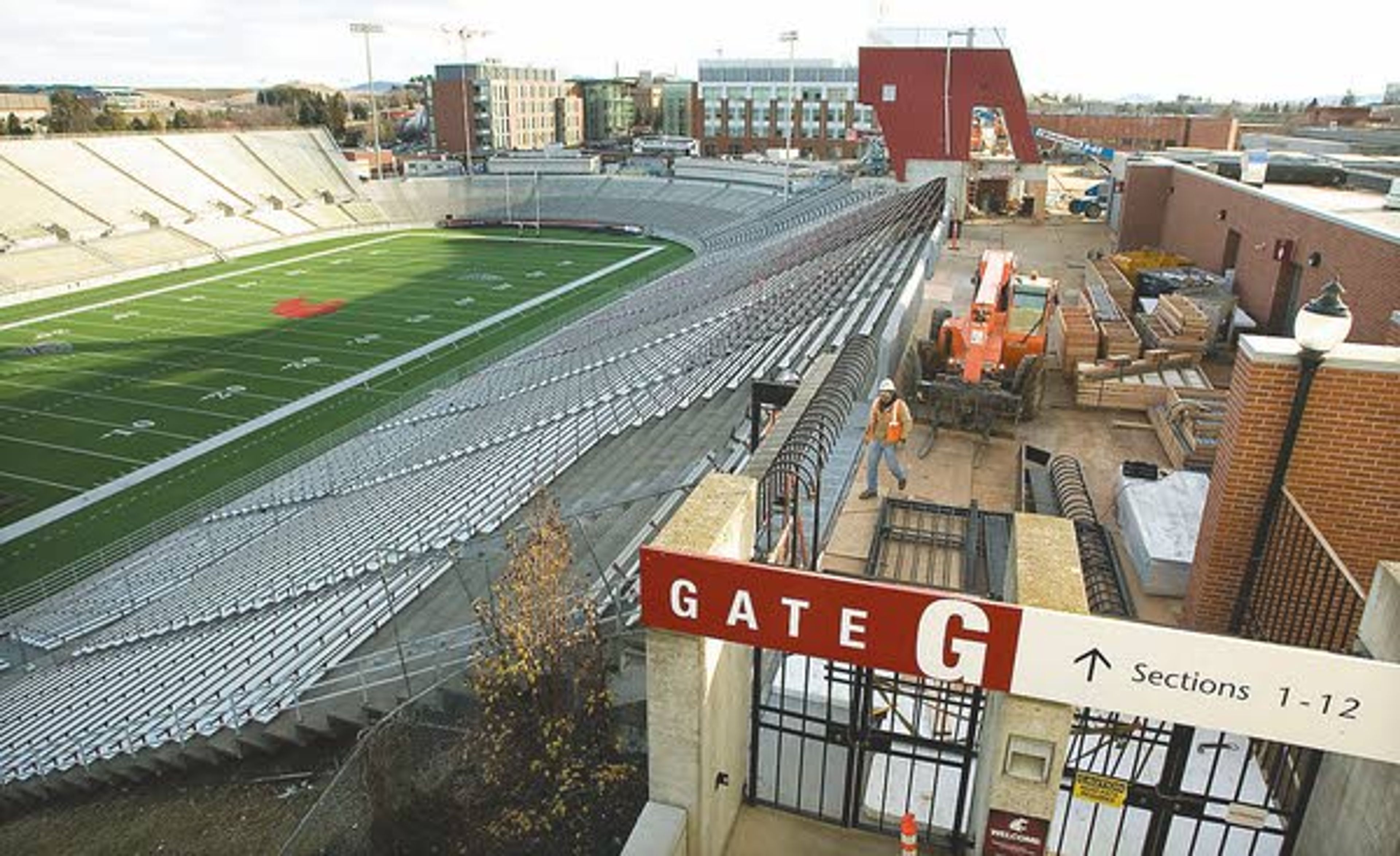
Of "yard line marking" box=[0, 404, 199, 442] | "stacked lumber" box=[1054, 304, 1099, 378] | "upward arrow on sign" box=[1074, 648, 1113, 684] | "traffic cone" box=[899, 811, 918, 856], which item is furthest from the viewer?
"yard line marking" box=[0, 404, 199, 442]

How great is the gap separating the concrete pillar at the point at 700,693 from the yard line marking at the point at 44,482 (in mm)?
20369

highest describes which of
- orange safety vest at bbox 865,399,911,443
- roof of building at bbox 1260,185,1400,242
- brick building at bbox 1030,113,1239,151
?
brick building at bbox 1030,113,1239,151

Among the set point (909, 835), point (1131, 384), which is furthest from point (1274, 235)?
point (909, 835)

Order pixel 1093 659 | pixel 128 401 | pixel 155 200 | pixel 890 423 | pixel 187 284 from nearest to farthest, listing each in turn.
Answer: pixel 1093 659
pixel 890 423
pixel 128 401
pixel 187 284
pixel 155 200

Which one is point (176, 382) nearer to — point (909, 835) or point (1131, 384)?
point (1131, 384)

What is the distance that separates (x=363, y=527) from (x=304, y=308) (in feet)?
89.6

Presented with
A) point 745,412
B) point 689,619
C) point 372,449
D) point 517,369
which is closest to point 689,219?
point 517,369

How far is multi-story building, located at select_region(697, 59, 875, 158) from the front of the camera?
9300 cm

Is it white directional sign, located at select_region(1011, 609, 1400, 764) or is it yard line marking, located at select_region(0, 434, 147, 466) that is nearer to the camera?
white directional sign, located at select_region(1011, 609, 1400, 764)

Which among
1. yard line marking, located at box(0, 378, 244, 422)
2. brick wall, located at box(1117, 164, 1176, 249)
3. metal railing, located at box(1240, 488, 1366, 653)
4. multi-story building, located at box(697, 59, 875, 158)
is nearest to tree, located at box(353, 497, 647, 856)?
metal railing, located at box(1240, 488, 1366, 653)

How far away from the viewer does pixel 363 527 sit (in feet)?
51.1

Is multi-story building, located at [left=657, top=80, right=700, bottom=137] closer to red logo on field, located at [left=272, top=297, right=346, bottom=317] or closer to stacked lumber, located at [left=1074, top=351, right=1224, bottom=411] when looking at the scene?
red logo on field, located at [left=272, top=297, right=346, bottom=317]

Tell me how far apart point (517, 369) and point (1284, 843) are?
69.8ft

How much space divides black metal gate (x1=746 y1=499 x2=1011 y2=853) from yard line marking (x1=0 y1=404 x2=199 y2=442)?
Answer: 21771 millimetres
